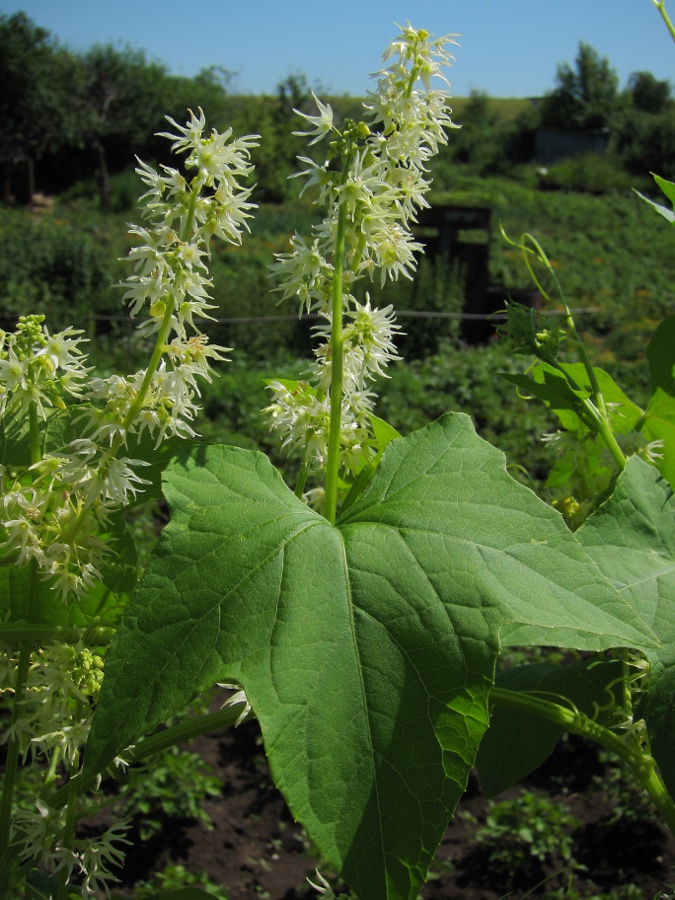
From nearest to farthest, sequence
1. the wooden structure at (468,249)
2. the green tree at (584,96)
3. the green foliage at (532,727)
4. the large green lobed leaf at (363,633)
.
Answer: the large green lobed leaf at (363,633) → the green foliage at (532,727) → the wooden structure at (468,249) → the green tree at (584,96)

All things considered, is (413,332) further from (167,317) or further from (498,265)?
(167,317)

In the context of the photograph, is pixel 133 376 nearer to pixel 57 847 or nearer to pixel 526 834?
pixel 57 847

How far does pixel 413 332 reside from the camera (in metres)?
11.9

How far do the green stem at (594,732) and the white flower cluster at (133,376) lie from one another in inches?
14.1

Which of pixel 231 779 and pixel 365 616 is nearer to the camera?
pixel 365 616

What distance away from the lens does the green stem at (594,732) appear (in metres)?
0.71

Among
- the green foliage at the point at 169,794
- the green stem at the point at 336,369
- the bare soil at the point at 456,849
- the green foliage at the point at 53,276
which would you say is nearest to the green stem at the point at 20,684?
the green stem at the point at 336,369

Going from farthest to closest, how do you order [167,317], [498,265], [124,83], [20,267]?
1. [124,83]
2. [498,265]
3. [20,267]
4. [167,317]

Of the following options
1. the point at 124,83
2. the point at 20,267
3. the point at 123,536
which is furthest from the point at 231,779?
the point at 124,83

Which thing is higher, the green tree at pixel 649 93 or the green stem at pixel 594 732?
the green tree at pixel 649 93

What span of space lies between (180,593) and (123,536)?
0.20 m

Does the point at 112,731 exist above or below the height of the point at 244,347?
above

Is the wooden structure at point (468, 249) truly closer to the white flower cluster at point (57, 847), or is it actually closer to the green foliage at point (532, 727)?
the green foliage at point (532, 727)

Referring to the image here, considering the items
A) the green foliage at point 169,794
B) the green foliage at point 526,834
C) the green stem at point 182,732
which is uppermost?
the green stem at point 182,732
